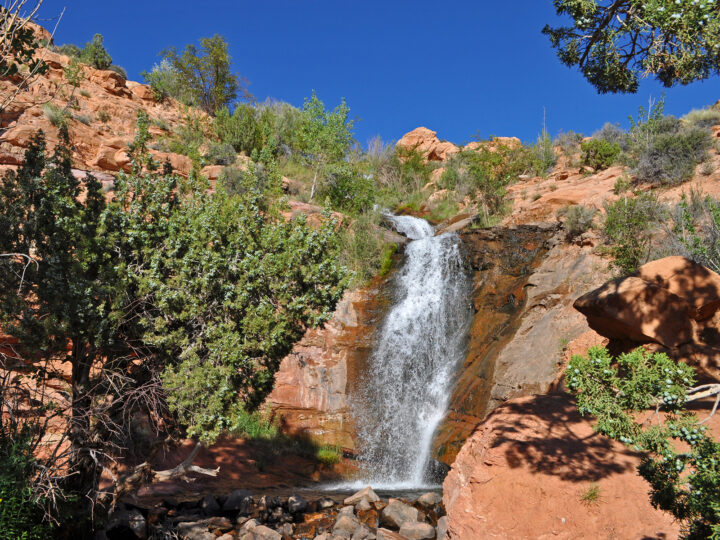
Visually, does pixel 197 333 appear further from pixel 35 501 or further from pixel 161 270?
pixel 35 501

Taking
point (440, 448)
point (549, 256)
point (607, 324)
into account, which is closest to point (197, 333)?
point (607, 324)

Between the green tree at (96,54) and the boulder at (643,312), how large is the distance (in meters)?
31.0

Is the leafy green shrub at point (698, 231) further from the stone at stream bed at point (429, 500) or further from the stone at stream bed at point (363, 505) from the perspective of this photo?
the stone at stream bed at point (363, 505)

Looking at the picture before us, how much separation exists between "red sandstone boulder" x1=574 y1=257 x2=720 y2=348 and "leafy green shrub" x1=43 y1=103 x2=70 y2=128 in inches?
825

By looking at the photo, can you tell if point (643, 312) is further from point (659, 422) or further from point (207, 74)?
point (207, 74)

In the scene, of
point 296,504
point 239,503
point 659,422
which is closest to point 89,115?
point 239,503

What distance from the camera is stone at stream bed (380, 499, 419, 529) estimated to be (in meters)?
8.70

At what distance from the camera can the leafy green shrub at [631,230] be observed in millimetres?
13500

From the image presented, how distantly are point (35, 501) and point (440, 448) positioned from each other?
31.2ft

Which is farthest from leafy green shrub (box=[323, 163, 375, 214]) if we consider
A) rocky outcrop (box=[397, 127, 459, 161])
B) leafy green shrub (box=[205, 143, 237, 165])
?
rocky outcrop (box=[397, 127, 459, 161])

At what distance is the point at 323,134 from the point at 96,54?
1486 centimetres

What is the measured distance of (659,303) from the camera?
25.9 ft

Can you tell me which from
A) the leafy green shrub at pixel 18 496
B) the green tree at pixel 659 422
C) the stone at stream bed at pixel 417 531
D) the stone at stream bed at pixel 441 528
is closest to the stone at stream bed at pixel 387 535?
the stone at stream bed at pixel 417 531

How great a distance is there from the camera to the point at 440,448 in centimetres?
1248
